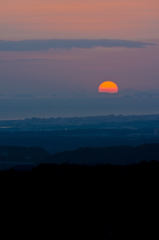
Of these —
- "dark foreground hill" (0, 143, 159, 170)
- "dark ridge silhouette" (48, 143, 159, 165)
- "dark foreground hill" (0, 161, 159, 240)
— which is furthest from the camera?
"dark ridge silhouette" (48, 143, 159, 165)

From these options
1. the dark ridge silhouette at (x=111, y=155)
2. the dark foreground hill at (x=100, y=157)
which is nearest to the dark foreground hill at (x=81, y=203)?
the dark foreground hill at (x=100, y=157)

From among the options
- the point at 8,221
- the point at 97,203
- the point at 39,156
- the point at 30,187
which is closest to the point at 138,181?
the point at 97,203

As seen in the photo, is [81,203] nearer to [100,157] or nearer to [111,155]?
[100,157]

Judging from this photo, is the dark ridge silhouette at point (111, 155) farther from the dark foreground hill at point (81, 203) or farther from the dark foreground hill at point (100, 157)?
the dark foreground hill at point (81, 203)

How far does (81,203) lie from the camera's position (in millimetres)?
14891

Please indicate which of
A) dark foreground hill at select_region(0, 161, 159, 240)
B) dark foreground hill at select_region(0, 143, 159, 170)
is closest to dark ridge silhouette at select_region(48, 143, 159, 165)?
dark foreground hill at select_region(0, 143, 159, 170)

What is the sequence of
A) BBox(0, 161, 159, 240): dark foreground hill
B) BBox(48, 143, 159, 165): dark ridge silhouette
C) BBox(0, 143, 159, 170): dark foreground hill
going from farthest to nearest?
BBox(48, 143, 159, 165): dark ridge silhouette, BBox(0, 143, 159, 170): dark foreground hill, BBox(0, 161, 159, 240): dark foreground hill

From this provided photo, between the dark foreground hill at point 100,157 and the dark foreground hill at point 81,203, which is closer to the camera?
the dark foreground hill at point 81,203

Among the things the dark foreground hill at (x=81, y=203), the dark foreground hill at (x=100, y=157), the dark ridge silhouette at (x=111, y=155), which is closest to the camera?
the dark foreground hill at (x=81, y=203)

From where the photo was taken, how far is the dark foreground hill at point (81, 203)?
12.8 meters

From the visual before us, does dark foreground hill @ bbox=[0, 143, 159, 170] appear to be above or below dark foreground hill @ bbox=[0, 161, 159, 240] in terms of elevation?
above

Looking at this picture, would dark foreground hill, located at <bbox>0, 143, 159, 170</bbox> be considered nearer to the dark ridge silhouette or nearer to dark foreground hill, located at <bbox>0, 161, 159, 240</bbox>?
the dark ridge silhouette

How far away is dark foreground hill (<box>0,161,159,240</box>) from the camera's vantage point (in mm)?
12844

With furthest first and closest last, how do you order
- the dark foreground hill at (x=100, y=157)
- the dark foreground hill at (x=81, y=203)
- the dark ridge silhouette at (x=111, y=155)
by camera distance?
1. the dark ridge silhouette at (x=111, y=155)
2. the dark foreground hill at (x=100, y=157)
3. the dark foreground hill at (x=81, y=203)
